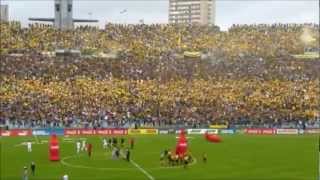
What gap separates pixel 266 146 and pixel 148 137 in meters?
15.4

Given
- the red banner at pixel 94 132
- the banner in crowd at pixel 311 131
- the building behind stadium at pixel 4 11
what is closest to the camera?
the red banner at pixel 94 132

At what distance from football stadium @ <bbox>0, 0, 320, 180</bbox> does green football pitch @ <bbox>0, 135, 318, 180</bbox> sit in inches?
5.8

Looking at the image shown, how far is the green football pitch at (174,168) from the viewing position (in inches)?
1624

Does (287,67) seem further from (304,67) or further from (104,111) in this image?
(104,111)

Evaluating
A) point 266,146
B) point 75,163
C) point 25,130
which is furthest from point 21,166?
point 25,130

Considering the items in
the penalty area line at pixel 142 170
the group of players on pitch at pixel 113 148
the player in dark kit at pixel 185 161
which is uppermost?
the group of players on pitch at pixel 113 148

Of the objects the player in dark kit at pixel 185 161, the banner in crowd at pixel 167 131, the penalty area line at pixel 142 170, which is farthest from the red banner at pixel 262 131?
the player in dark kit at pixel 185 161

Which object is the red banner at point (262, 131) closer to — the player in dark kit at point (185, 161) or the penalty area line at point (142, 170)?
the penalty area line at point (142, 170)

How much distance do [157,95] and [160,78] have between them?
218 inches

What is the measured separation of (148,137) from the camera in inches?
2842

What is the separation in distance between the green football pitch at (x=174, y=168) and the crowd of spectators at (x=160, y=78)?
14893 mm

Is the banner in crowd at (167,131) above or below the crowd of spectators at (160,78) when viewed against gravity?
below

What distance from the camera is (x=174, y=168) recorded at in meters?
44.3

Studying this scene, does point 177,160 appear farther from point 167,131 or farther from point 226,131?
point 226,131
